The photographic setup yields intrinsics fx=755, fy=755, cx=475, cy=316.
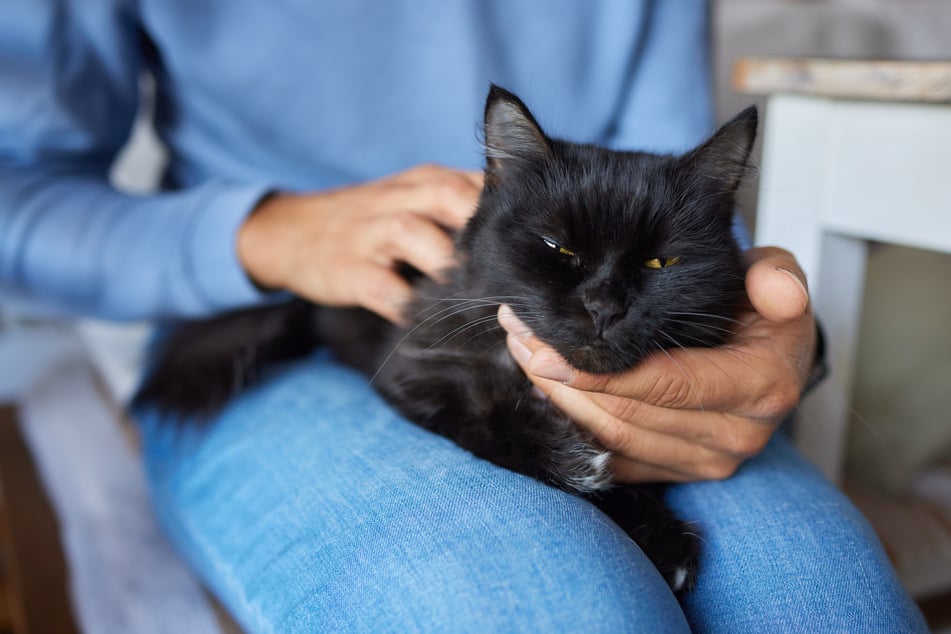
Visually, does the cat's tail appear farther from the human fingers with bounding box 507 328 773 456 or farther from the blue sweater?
the human fingers with bounding box 507 328 773 456

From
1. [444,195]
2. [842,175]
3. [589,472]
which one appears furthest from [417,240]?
[842,175]

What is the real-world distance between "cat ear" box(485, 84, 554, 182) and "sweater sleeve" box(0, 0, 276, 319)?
0.43 m

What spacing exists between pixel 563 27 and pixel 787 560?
3.58ft

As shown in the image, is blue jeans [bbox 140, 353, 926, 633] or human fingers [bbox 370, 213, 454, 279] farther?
human fingers [bbox 370, 213, 454, 279]

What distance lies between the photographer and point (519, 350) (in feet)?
3.22

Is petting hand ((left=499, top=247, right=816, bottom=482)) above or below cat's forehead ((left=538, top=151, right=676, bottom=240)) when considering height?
below

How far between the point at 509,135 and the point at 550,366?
1.05 feet

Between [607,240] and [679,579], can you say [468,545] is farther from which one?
[607,240]

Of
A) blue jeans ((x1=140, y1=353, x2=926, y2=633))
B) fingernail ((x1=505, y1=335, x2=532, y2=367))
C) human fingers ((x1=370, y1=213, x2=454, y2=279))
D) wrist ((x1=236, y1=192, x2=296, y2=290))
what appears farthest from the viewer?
wrist ((x1=236, y1=192, x2=296, y2=290))

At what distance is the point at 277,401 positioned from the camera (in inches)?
46.9

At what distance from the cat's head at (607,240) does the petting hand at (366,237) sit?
0.30ft

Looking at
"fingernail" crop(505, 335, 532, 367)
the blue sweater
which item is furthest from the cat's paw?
the blue sweater

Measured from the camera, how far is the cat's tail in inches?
51.2

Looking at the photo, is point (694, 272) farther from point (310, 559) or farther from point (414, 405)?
point (310, 559)
